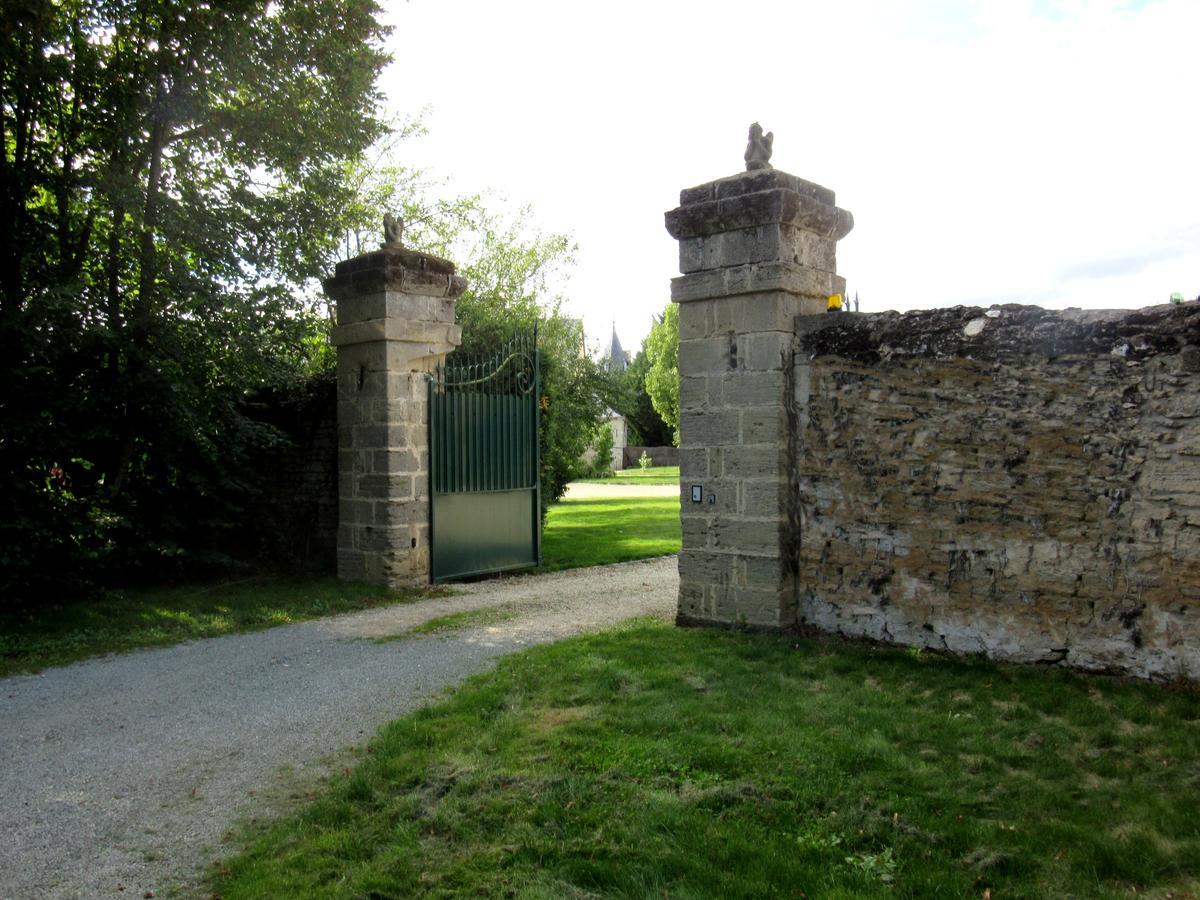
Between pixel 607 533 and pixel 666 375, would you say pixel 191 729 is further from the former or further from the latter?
pixel 666 375

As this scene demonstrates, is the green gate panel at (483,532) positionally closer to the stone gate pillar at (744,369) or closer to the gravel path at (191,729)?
the gravel path at (191,729)

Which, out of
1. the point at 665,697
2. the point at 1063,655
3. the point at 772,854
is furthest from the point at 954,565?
the point at 772,854

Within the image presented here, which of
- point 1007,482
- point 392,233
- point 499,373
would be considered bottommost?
point 1007,482

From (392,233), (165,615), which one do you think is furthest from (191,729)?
(392,233)

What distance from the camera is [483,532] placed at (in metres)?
10.0

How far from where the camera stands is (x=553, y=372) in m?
12.6

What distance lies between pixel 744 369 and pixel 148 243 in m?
5.89

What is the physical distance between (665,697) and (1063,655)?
7.25 feet

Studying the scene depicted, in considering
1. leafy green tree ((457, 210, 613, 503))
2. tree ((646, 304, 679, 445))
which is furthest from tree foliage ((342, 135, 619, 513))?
tree ((646, 304, 679, 445))

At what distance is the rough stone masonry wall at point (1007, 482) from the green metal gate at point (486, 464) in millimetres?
4298

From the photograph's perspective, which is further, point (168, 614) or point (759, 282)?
point (168, 614)

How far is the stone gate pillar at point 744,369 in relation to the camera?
6254 millimetres

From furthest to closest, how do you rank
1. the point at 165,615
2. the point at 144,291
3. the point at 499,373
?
the point at 499,373 < the point at 144,291 < the point at 165,615

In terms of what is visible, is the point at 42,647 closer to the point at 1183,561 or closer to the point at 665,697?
the point at 665,697
